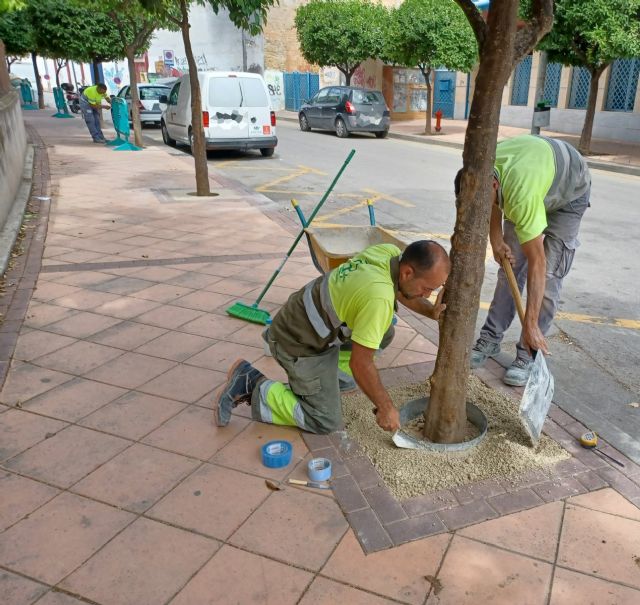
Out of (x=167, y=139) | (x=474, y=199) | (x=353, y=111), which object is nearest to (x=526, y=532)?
(x=474, y=199)

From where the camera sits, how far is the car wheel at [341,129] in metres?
18.2

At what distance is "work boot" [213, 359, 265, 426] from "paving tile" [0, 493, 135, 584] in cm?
73

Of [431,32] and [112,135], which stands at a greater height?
[431,32]

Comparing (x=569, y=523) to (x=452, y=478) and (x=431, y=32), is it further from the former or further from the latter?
(x=431, y=32)

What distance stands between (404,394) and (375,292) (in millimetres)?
1129

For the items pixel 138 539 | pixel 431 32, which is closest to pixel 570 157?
pixel 138 539

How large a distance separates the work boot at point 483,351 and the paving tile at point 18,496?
2.58 metres

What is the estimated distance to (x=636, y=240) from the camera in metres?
7.10

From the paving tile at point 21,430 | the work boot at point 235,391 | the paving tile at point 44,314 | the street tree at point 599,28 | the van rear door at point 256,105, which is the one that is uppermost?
the street tree at point 599,28

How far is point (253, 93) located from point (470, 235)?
1120cm

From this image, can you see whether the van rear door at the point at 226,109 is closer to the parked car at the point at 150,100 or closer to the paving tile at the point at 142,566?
the parked car at the point at 150,100

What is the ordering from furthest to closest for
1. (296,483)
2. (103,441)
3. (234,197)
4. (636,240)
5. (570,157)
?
(234,197) < (636,240) < (570,157) < (103,441) < (296,483)

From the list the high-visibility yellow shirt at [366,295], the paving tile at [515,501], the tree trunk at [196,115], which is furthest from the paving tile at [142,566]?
the tree trunk at [196,115]

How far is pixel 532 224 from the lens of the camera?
304 centimetres
